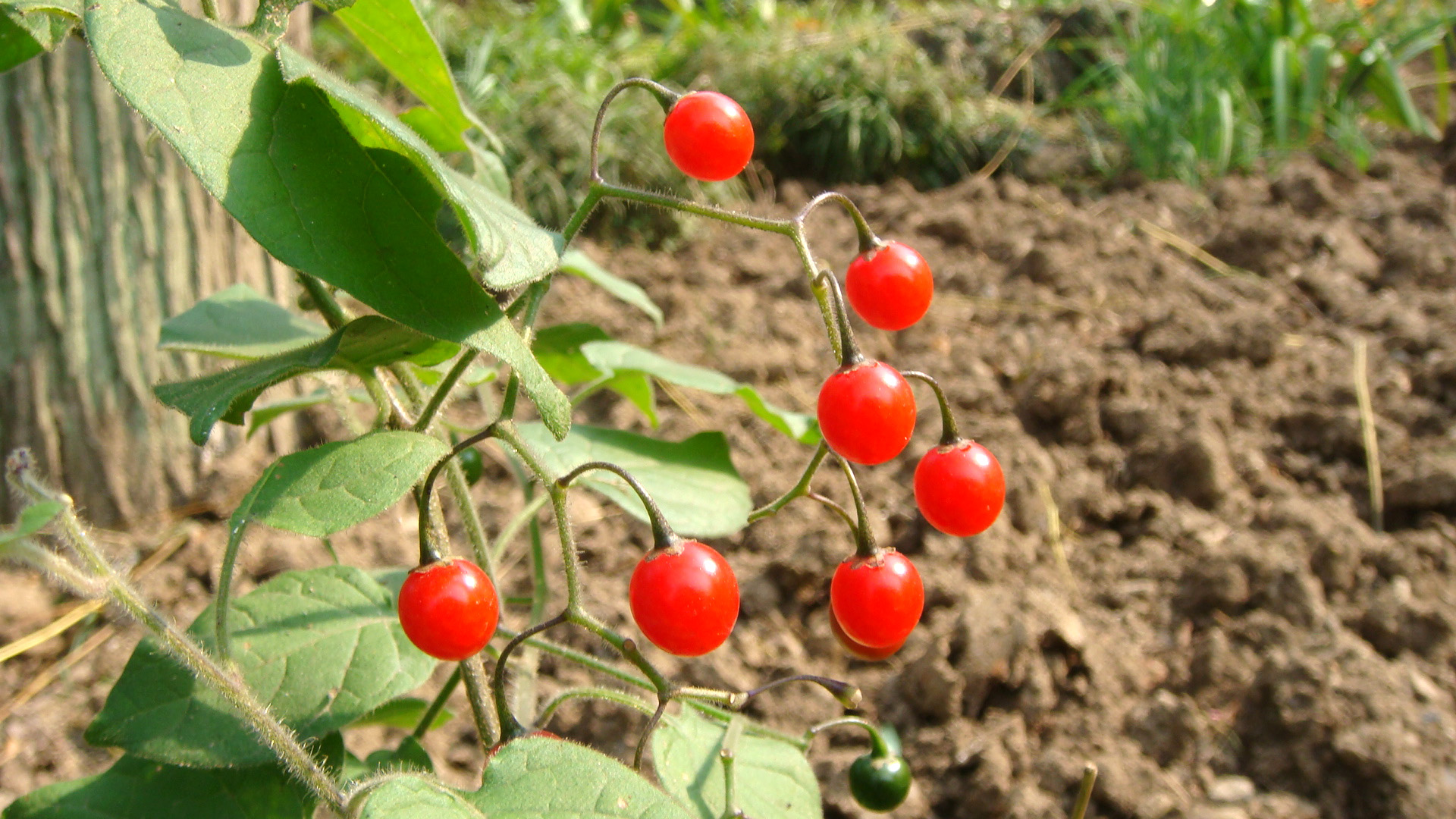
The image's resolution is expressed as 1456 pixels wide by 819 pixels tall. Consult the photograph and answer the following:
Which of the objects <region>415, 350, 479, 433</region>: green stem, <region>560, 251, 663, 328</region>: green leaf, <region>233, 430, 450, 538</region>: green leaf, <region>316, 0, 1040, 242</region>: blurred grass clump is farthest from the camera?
<region>316, 0, 1040, 242</region>: blurred grass clump

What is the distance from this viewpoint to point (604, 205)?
155 inches

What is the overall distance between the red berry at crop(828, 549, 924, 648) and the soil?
0.72 meters

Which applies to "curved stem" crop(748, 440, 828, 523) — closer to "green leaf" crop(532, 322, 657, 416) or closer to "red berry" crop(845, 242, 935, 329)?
"red berry" crop(845, 242, 935, 329)

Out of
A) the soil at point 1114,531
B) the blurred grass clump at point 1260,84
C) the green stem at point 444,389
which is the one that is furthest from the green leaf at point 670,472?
the blurred grass clump at point 1260,84

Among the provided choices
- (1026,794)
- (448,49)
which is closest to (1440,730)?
(1026,794)

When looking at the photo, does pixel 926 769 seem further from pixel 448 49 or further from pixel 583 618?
pixel 448 49

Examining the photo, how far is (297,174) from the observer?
0.82 meters

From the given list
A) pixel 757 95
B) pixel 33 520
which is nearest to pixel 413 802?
pixel 33 520

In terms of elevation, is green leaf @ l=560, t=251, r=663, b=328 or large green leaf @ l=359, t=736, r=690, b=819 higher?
large green leaf @ l=359, t=736, r=690, b=819

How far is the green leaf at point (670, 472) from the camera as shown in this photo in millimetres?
1255

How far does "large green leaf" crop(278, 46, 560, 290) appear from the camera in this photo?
0.75 meters

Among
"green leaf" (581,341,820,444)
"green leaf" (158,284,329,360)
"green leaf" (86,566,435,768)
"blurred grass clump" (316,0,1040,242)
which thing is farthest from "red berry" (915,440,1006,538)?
"blurred grass clump" (316,0,1040,242)

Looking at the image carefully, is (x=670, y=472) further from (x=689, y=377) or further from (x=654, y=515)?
(x=654, y=515)

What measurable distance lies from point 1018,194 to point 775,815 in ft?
10.7
